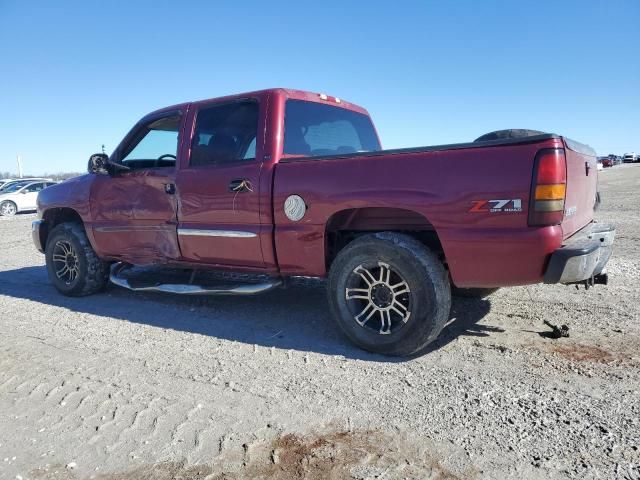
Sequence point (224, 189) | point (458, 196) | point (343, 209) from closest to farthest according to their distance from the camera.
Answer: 1. point (458, 196)
2. point (343, 209)
3. point (224, 189)

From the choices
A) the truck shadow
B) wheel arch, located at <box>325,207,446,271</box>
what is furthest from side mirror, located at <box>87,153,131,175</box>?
wheel arch, located at <box>325,207,446,271</box>

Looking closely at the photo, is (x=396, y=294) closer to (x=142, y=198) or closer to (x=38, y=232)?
(x=142, y=198)

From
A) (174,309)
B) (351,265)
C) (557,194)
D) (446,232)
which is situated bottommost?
(174,309)

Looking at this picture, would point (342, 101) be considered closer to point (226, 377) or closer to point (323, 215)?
point (323, 215)

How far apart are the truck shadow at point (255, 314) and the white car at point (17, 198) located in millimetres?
18367

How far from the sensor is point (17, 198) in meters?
22.1

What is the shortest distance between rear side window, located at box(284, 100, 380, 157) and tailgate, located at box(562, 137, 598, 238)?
2.08 metres

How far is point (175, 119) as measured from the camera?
5.02 metres

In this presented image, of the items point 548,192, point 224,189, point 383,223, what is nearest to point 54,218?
point 224,189

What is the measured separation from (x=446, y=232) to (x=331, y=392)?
4.35ft

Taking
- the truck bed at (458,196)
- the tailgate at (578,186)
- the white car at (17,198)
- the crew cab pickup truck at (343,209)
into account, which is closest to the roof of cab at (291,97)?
the crew cab pickup truck at (343,209)

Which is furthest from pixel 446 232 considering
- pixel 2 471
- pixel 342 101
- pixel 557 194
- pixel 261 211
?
pixel 2 471

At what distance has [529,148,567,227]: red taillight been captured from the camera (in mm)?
2943

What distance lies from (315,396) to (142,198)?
3.07 meters
